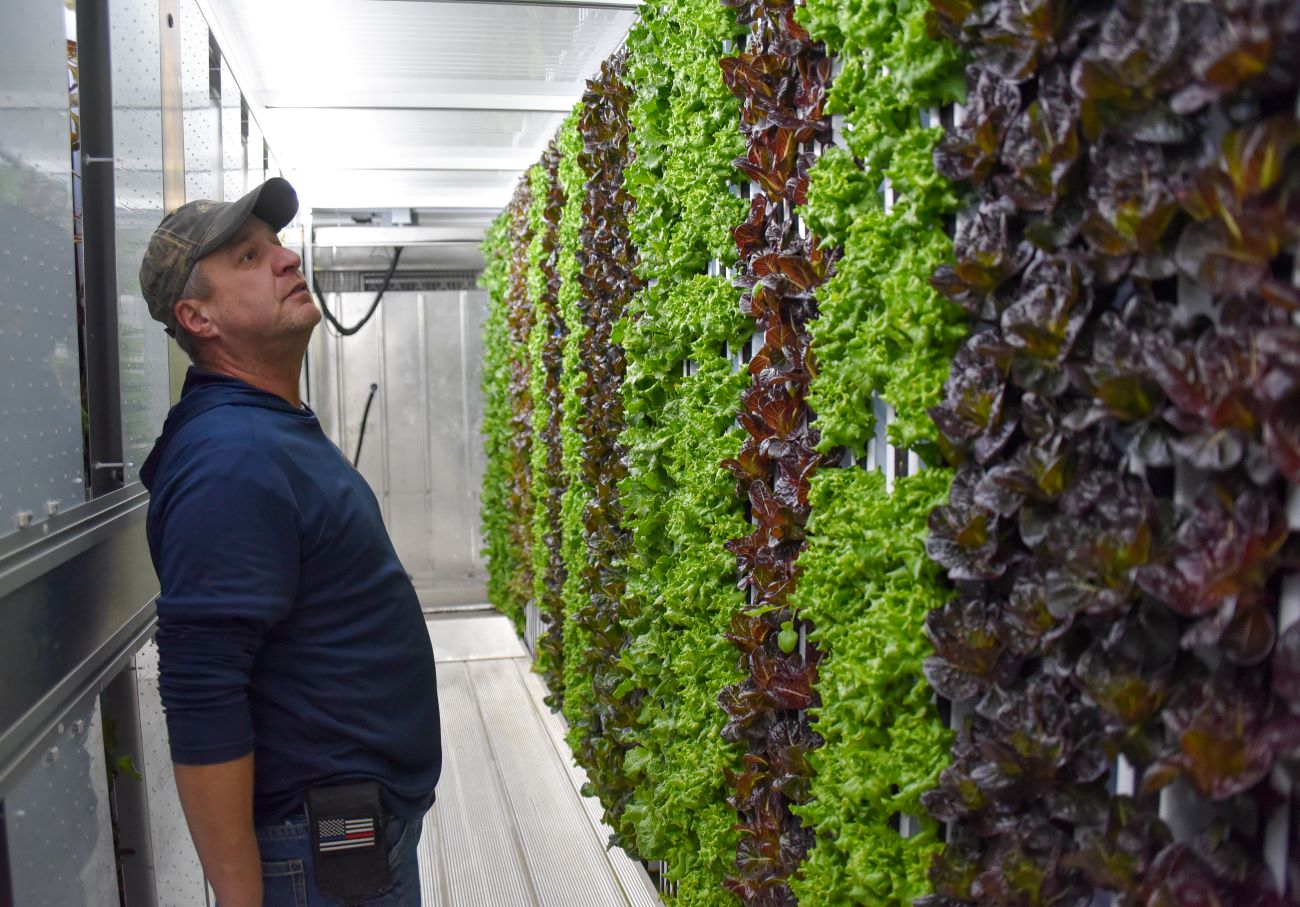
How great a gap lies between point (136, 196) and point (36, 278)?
0.62m

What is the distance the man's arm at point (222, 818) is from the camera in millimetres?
1414

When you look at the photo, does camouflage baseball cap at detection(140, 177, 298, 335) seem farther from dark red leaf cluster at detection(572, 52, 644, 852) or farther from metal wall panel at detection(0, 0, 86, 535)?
dark red leaf cluster at detection(572, 52, 644, 852)

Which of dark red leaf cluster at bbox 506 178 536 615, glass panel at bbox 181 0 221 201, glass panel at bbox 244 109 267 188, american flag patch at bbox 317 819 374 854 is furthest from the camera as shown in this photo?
dark red leaf cluster at bbox 506 178 536 615

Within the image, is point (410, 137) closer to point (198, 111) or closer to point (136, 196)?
point (198, 111)

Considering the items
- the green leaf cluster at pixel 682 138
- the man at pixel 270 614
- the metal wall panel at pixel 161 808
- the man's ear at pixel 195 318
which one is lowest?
the metal wall panel at pixel 161 808

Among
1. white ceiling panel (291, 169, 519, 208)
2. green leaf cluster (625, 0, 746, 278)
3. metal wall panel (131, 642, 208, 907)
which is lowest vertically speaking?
metal wall panel (131, 642, 208, 907)

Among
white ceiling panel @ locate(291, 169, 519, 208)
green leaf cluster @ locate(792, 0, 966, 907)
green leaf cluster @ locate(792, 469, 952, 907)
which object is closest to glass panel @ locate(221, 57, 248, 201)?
white ceiling panel @ locate(291, 169, 519, 208)

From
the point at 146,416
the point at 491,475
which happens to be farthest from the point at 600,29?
the point at 491,475

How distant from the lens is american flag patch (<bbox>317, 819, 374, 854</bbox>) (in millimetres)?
1535

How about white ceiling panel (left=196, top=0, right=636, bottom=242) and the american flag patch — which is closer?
the american flag patch

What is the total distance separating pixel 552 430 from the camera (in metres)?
4.26

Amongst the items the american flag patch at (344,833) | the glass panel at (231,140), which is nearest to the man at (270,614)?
the american flag patch at (344,833)

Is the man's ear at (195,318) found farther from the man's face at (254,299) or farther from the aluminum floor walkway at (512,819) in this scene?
the aluminum floor walkway at (512,819)

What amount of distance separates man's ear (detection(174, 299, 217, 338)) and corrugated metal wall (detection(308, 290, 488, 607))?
609 centimetres
